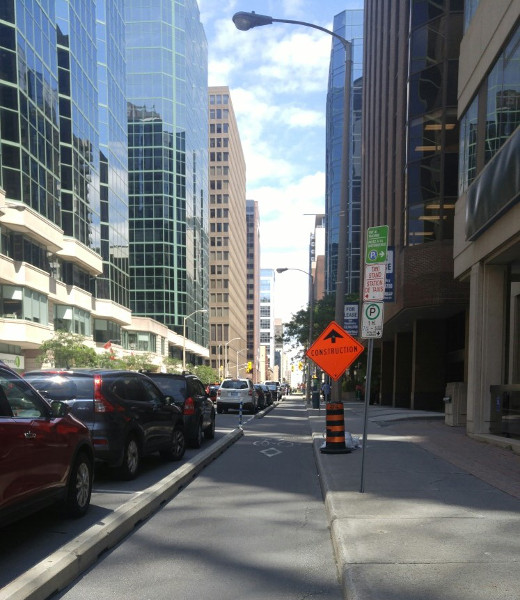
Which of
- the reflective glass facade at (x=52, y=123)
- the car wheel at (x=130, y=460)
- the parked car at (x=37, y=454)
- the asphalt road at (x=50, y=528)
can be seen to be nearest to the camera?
the parked car at (x=37, y=454)

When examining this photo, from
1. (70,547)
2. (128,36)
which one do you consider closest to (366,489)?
(70,547)

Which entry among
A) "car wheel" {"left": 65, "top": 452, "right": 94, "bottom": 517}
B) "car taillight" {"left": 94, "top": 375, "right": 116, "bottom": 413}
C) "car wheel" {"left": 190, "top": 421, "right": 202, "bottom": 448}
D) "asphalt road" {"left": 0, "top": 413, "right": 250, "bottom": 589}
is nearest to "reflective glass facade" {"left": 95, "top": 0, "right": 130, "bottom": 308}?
"car wheel" {"left": 190, "top": 421, "right": 202, "bottom": 448}

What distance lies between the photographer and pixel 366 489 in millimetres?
8297

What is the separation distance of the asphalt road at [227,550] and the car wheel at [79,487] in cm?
73

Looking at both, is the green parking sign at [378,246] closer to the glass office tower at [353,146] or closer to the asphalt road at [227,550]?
the asphalt road at [227,550]

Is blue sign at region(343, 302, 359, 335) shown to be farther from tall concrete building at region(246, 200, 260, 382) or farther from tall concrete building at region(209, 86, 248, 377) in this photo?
tall concrete building at region(246, 200, 260, 382)

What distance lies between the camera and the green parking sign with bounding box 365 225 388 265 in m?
8.16

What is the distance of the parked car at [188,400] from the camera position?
13.7 metres

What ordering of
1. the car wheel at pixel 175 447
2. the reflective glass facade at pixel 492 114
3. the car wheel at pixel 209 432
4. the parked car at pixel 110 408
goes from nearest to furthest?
the parked car at pixel 110 408, the car wheel at pixel 175 447, the reflective glass facade at pixel 492 114, the car wheel at pixel 209 432

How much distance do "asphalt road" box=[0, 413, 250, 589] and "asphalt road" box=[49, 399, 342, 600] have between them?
54cm

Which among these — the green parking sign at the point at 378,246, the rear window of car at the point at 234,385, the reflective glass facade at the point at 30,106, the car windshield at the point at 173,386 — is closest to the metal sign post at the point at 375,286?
the green parking sign at the point at 378,246

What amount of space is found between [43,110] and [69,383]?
3982 centimetres

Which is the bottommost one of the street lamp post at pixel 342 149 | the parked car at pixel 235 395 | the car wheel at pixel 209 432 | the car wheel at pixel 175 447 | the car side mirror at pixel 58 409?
the parked car at pixel 235 395

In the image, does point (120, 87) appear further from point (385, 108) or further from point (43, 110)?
point (385, 108)
